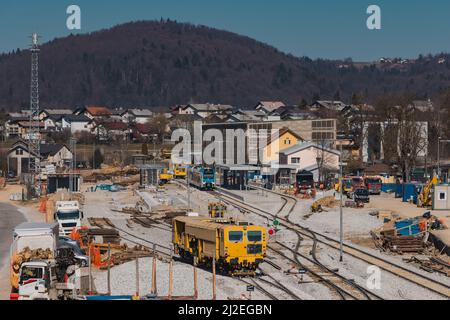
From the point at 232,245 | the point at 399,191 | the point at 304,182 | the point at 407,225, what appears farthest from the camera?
the point at 304,182

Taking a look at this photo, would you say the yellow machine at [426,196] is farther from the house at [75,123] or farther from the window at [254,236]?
the house at [75,123]

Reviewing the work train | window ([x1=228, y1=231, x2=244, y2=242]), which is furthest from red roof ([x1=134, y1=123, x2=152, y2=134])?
window ([x1=228, y1=231, x2=244, y2=242])

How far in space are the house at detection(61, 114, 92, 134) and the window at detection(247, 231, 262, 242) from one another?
15458 cm

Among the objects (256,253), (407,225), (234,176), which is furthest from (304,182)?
(256,253)

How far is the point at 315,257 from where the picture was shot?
1419 inches

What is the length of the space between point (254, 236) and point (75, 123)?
16113 cm

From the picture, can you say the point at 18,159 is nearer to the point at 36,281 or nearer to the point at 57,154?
the point at 57,154

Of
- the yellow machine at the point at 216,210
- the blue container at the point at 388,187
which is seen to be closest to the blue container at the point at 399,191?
the blue container at the point at 388,187

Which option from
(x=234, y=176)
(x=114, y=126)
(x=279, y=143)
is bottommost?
(x=234, y=176)

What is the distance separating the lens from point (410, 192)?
61.5 metres

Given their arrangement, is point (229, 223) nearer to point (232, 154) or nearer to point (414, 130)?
point (414, 130)

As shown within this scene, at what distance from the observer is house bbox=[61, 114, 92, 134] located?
182625mm

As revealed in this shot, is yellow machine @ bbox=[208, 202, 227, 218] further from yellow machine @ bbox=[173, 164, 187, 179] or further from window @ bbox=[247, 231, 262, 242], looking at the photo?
yellow machine @ bbox=[173, 164, 187, 179]
